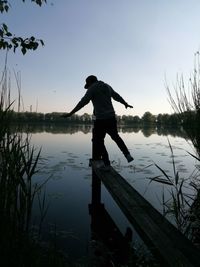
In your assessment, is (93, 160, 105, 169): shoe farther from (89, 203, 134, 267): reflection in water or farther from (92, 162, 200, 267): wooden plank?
(89, 203, 134, 267): reflection in water

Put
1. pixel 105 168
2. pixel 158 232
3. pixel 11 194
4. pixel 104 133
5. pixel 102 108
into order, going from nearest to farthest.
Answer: pixel 11 194
pixel 158 232
pixel 102 108
pixel 104 133
pixel 105 168

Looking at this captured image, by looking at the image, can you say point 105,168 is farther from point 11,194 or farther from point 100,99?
point 11,194

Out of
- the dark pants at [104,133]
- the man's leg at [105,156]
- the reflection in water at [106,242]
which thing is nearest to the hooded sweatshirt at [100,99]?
the dark pants at [104,133]

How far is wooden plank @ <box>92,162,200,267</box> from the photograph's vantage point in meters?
2.46

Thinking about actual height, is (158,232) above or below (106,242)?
above

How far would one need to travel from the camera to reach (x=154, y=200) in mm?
8703

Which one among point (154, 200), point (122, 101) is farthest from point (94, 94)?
point (154, 200)

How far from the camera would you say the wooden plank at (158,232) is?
246 centimetres

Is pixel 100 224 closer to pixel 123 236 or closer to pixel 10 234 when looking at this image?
pixel 123 236

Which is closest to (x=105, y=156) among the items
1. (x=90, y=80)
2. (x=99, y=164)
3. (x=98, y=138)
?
(x=99, y=164)

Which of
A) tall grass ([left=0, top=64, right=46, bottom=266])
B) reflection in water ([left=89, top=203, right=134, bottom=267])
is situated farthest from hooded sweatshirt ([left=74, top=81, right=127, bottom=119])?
tall grass ([left=0, top=64, right=46, bottom=266])

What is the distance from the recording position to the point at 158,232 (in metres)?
2.99

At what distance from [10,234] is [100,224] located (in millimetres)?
4335

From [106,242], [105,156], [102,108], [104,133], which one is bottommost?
[106,242]
